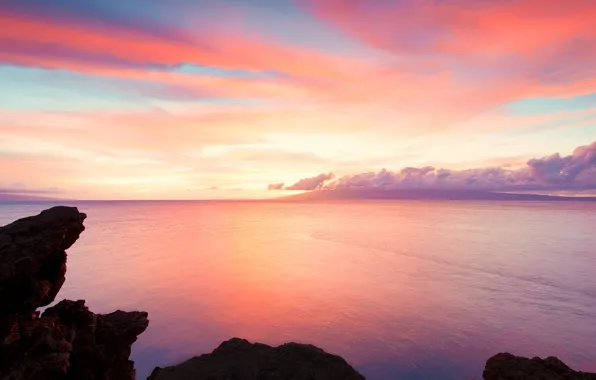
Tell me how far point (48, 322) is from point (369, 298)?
34.1 m

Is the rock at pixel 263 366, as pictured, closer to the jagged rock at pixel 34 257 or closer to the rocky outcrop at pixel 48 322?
the rocky outcrop at pixel 48 322

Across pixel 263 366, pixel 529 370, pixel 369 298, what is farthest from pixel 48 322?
pixel 369 298

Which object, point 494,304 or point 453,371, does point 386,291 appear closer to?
point 494,304

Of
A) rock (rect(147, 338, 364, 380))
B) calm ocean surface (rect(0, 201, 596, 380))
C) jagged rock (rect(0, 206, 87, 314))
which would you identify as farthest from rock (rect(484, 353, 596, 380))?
jagged rock (rect(0, 206, 87, 314))

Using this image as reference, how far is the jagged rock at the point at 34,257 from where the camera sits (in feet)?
40.7

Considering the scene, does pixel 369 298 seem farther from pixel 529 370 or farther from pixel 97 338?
pixel 97 338

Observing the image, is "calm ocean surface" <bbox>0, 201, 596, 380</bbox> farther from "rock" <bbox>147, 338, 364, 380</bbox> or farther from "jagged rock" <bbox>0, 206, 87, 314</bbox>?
"jagged rock" <bbox>0, 206, 87, 314</bbox>

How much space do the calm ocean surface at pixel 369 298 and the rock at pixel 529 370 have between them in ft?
39.3

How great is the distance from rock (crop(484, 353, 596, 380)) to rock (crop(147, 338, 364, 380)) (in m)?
5.16

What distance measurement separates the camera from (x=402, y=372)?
24.3 m

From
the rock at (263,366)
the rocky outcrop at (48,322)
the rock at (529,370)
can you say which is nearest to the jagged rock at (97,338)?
the rocky outcrop at (48,322)

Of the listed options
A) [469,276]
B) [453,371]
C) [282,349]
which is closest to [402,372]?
[453,371]

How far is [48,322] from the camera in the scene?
1309cm

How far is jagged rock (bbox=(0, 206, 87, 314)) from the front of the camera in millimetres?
12391
